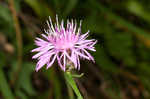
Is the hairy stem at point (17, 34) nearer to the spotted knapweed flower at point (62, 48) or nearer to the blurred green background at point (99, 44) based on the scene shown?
the blurred green background at point (99, 44)

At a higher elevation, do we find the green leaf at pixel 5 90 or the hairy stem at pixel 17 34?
the hairy stem at pixel 17 34

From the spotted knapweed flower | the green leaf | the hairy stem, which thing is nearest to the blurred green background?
the hairy stem

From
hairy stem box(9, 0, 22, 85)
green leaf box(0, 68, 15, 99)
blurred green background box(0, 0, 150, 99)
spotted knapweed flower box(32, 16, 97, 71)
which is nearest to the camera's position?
spotted knapweed flower box(32, 16, 97, 71)

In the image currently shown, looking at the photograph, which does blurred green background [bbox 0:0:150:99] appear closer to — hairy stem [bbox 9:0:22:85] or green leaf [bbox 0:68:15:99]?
hairy stem [bbox 9:0:22:85]

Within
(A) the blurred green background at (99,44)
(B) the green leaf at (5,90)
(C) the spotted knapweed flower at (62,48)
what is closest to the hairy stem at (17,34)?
(A) the blurred green background at (99,44)

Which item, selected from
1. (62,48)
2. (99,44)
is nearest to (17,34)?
(99,44)

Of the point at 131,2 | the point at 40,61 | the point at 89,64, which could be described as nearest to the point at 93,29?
the point at 89,64

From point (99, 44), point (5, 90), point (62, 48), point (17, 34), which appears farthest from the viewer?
point (99, 44)

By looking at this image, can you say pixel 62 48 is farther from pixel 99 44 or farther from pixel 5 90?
pixel 99 44

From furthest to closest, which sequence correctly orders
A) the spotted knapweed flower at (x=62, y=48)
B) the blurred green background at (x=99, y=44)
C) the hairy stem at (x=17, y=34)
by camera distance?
the blurred green background at (x=99, y=44) < the hairy stem at (x=17, y=34) < the spotted knapweed flower at (x=62, y=48)
